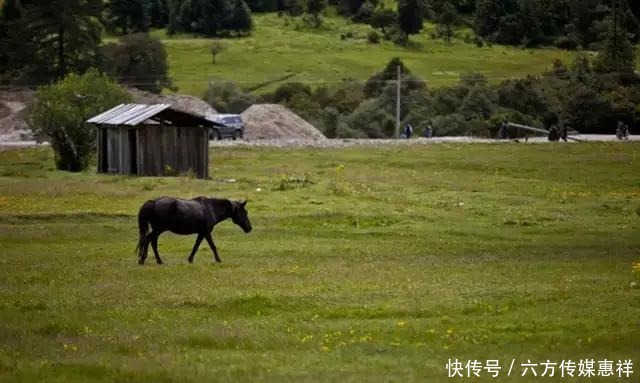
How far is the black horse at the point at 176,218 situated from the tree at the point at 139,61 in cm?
9536

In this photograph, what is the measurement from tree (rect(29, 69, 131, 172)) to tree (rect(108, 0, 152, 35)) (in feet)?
304

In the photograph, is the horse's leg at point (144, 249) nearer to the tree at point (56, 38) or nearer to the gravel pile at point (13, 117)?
the gravel pile at point (13, 117)

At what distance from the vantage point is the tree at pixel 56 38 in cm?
11269

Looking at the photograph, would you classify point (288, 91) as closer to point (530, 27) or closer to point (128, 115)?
point (530, 27)

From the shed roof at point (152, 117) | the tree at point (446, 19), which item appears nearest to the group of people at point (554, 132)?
the shed roof at point (152, 117)

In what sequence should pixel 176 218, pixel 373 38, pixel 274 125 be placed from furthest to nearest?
pixel 373 38
pixel 274 125
pixel 176 218

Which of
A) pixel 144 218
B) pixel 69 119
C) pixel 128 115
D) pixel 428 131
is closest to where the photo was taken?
pixel 144 218

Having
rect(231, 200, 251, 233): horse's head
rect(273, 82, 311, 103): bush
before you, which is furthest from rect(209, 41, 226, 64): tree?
rect(231, 200, 251, 233): horse's head

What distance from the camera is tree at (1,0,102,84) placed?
112688mm

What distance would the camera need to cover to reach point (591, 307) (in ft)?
70.1

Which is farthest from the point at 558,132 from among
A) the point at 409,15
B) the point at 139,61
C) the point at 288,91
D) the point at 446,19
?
the point at 446,19

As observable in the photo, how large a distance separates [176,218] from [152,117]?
3213 centimetres

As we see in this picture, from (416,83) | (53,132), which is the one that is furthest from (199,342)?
(416,83)

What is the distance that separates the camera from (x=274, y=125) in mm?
102625
